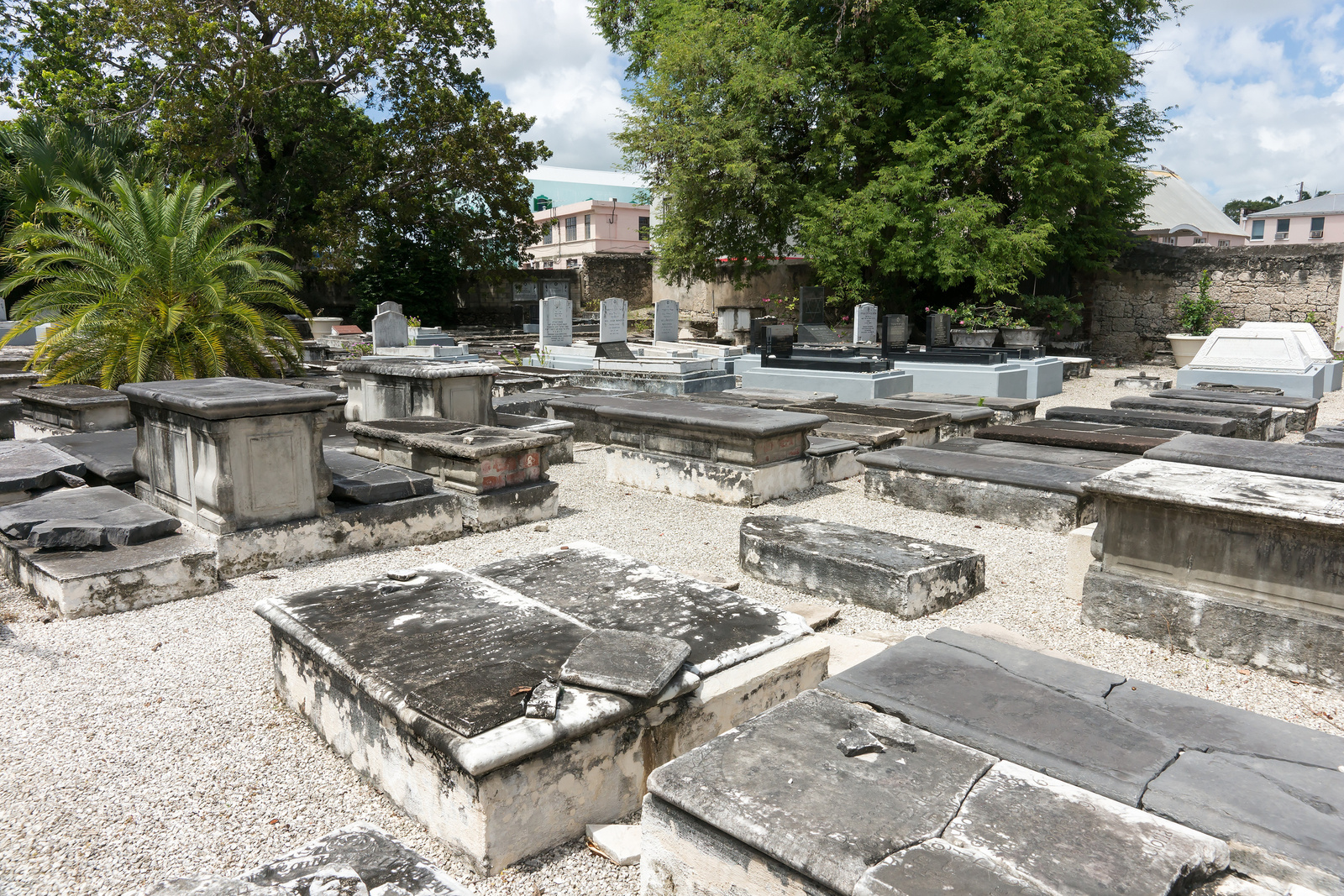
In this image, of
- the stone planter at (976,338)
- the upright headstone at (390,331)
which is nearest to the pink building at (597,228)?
the upright headstone at (390,331)

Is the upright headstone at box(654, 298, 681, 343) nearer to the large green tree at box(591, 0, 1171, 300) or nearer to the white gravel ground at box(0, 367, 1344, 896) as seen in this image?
the large green tree at box(591, 0, 1171, 300)

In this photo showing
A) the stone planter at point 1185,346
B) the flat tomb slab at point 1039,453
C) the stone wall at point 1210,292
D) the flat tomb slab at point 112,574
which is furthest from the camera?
the stone wall at point 1210,292

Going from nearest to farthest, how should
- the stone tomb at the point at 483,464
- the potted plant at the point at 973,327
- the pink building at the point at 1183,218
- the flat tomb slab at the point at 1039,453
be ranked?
the stone tomb at the point at 483,464, the flat tomb slab at the point at 1039,453, the potted plant at the point at 973,327, the pink building at the point at 1183,218

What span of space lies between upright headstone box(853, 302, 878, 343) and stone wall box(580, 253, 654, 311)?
14.2 meters

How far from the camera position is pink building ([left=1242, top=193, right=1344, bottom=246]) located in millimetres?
44531

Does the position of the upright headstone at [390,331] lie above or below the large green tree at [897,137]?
below

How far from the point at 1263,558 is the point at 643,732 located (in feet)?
9.57

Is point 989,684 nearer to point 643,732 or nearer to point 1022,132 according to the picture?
point 643,732

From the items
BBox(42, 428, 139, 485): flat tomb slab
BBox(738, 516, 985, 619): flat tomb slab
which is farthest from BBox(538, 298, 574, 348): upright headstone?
BBox(738, 516, 985, 619): flat tomb slab

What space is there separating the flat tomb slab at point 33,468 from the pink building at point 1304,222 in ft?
175

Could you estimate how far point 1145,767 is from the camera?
2197 mm

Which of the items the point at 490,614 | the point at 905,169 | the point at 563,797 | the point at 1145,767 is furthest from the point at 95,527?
the point at 905,169

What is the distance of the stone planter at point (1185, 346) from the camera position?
1745 centimetres

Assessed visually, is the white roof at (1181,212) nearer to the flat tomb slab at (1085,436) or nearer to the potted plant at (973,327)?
the potted plant at (973,327)
